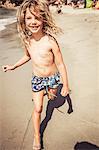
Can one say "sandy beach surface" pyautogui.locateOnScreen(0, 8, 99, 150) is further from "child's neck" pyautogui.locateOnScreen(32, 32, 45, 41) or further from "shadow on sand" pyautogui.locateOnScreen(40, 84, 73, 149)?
"child's neck" pyautogui.locateOnScreen(32, 32, 45, 41)

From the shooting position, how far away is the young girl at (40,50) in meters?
1.83

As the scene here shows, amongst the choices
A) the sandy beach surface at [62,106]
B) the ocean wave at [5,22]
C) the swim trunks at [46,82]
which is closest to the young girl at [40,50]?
the swim trunks at [46,82]

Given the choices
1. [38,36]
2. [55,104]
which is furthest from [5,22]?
[38,36]

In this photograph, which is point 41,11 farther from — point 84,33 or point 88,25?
point 88,25

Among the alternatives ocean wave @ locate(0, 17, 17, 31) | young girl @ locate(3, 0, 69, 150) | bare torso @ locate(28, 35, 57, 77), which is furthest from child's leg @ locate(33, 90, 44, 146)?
ocean wave @ locate(0, 17, 17, 31)

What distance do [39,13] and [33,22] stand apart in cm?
5

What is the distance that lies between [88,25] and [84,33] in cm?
49

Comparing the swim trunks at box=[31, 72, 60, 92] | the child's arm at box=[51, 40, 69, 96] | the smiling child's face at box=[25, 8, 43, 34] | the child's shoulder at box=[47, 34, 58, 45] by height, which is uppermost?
the smiling child's face at box=[25, 8, 43, 34]

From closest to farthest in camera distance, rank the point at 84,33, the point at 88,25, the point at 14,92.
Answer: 1. the point at 14,92
2. the point at 84,33
3. the point at 88,25

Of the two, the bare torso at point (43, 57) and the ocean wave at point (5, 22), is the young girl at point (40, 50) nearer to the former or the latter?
the bare torso at point (43, 57)

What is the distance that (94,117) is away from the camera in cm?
221

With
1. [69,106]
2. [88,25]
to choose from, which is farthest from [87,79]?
[88,25]

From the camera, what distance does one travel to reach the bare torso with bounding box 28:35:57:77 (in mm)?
1886

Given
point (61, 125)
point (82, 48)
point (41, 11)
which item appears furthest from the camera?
point (82, 48)
